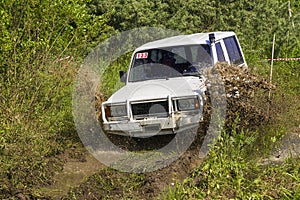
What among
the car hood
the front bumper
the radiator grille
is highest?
the car hood

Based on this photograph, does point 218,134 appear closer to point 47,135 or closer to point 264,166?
point 264,166

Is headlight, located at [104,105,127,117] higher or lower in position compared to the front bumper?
higher

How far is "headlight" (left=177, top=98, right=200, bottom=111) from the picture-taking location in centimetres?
846

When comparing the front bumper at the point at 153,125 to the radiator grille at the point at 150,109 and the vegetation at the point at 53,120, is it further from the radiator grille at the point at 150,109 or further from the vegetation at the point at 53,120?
the vegetation at the point at 53,120

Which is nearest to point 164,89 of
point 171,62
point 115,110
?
point 115,110

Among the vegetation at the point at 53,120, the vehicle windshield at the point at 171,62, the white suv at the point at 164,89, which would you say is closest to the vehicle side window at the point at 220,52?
the white suv at the point at 164,89

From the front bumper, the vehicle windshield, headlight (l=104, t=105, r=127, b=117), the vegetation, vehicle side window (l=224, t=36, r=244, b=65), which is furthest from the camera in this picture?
vehicle side window (l=224, t=36, r=244, b=65)

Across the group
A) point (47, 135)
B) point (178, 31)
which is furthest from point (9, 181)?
point (178, 31)

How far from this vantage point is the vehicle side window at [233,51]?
10801 mm

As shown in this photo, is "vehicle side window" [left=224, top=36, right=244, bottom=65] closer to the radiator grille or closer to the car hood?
the car hood

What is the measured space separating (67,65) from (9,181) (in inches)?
107

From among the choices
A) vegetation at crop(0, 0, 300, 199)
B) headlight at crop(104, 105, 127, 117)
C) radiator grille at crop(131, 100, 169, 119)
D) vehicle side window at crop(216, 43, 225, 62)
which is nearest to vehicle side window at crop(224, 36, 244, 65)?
vehicle side window at crop(216, 43, 225, 62)

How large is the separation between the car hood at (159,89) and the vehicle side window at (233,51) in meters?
1.66

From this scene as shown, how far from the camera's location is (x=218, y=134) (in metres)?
7.87
